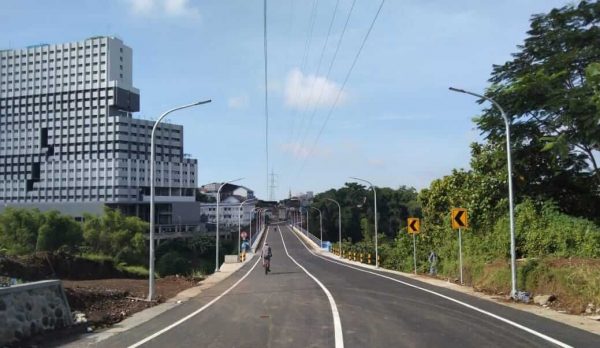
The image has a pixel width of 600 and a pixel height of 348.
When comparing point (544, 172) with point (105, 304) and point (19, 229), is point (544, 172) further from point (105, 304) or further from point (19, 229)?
point (19, 229)

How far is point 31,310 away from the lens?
11.6 m

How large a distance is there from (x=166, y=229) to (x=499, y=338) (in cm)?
13264

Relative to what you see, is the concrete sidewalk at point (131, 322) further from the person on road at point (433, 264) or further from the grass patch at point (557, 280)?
the person on road at point (433, 264)

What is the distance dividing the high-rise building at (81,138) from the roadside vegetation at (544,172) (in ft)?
395

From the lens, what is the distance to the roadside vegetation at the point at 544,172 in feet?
68.8

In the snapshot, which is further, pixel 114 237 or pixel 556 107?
pixel 114 237

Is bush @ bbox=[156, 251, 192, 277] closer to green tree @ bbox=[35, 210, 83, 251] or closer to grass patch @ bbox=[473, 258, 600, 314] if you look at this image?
green tree @ bbox=[35, 210, 83, 251]

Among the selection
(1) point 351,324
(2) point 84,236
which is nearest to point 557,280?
(1) point 351,324

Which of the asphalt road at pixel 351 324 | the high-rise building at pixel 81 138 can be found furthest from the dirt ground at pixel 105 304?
the high-rise building at pixel 81 138

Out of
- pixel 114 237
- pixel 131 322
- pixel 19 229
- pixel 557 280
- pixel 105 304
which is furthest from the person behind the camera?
pixel 114 237

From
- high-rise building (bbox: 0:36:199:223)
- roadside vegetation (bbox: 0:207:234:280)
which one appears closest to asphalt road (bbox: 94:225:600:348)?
roadside vegetation (bbox: 0:207:234:280)

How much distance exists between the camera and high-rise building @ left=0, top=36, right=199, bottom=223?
14525cm

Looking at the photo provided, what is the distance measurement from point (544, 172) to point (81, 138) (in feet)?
Answer: 452

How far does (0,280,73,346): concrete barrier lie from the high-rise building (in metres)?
133
